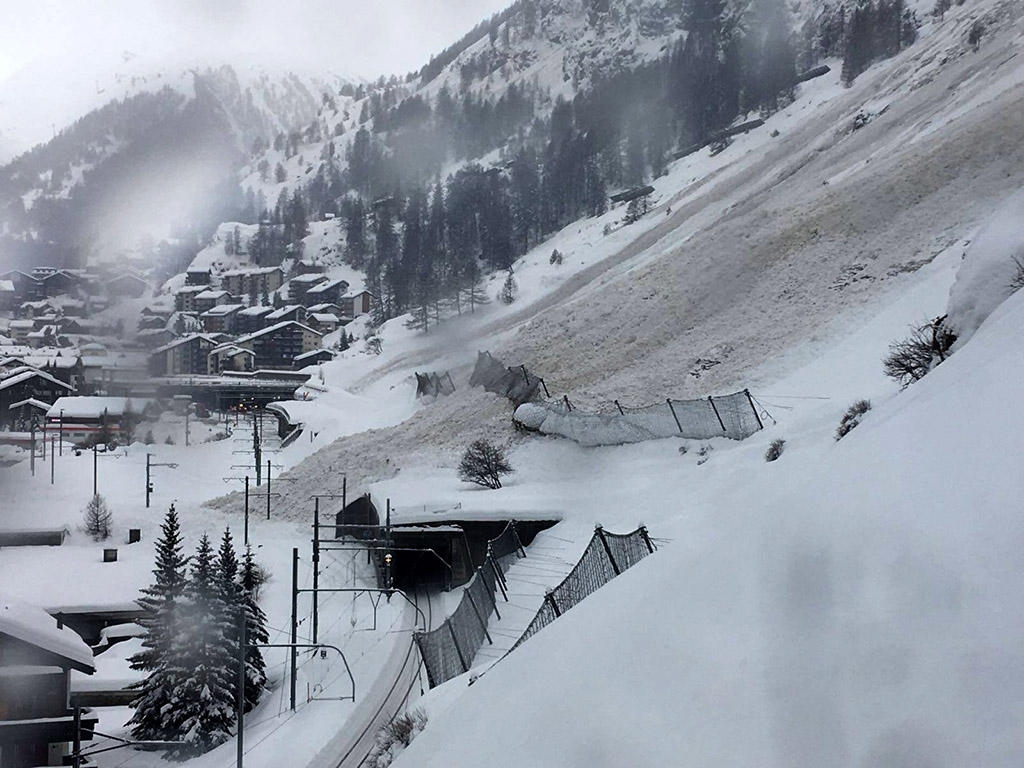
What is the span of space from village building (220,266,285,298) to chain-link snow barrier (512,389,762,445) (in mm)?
46783

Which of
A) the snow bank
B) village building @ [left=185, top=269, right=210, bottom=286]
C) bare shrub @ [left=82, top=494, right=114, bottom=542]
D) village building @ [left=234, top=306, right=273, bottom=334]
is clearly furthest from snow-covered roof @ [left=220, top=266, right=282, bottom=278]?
the snow bank

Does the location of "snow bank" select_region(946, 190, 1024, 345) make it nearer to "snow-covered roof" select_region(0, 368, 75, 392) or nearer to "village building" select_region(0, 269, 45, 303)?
"snow-covered roof" select_region(0, 368, 75, 392)

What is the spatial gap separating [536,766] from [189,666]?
423 inches

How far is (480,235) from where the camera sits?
73625 millimetres

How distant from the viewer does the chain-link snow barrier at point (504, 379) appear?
24219 millimetres

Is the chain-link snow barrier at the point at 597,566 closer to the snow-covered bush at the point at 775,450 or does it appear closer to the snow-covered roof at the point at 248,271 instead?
the snow-covered bush at the point at 775,450

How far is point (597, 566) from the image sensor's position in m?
8.53

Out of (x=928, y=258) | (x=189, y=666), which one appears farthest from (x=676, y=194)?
(x=189, y=666)

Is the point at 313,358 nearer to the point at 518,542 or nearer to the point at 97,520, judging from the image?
the point at 97,520

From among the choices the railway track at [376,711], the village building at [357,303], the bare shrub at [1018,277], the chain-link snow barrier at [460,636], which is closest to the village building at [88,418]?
the railway track at [376,711]

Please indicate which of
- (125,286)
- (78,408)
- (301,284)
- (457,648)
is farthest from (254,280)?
(457,648)

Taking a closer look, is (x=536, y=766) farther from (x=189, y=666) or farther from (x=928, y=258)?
(x=928, y=258)

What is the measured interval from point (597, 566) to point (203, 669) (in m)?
7.06

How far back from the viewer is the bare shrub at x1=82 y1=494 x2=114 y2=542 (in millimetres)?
20969
